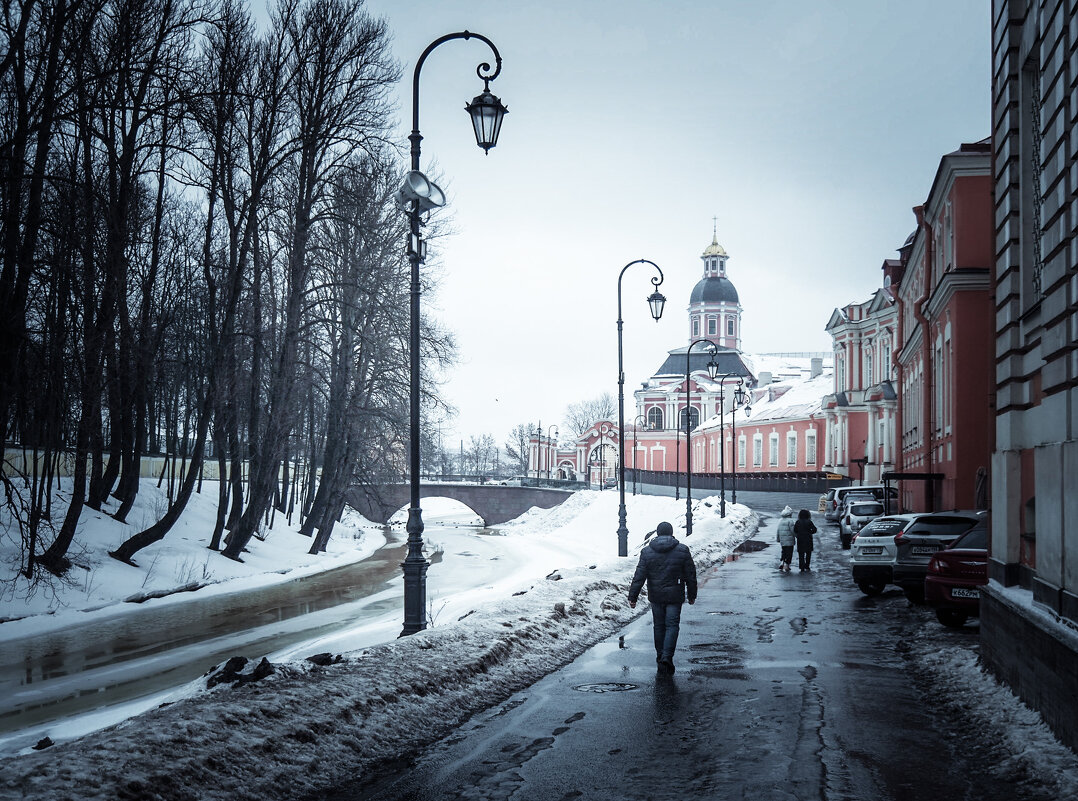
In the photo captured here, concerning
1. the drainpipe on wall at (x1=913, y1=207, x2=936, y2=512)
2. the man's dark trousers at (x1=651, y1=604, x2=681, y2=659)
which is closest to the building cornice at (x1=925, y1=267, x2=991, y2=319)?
the drainpipe on wall at (x1=913, y1=207, x2=936, y2=512)

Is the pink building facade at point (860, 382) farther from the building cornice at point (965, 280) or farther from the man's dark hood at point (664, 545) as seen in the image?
the man's dark hood at point (664, 545)

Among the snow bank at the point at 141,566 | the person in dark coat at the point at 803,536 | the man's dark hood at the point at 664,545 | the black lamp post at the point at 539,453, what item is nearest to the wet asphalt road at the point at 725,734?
the man's dark hood at the point at 664,545

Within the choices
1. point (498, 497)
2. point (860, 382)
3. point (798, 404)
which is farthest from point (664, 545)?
→ point (798, 404)

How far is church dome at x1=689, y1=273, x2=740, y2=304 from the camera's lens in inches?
5012

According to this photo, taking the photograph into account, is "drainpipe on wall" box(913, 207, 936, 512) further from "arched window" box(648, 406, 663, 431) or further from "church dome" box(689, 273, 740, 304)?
"church dome" box(689, 273, 740, 304)

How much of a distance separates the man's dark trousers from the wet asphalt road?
28 centimetres

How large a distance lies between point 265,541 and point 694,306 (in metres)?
99.1

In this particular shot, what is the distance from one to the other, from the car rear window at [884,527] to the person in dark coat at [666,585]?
9.80 m

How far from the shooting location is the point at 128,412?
24969 mm

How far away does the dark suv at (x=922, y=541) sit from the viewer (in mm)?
17547

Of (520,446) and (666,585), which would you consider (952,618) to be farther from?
(520,446)

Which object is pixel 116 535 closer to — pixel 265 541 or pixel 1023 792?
pixel 265 541

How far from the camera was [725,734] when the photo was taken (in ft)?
27.6

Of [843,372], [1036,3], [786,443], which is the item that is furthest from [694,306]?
[1036,3]
